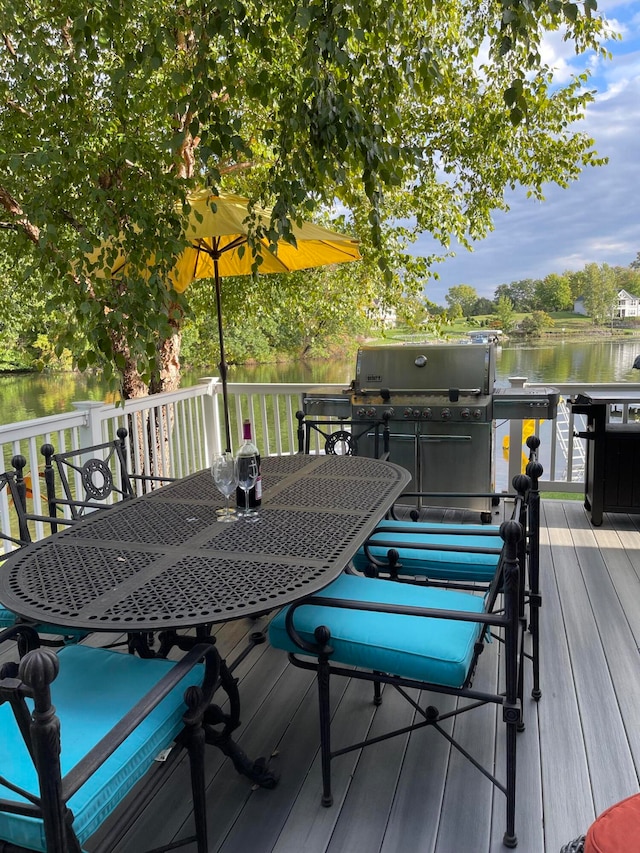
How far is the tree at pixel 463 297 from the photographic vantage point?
246 inches

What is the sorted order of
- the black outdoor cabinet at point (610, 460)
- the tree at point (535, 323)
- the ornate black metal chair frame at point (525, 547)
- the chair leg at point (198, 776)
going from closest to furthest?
the chair leg at point (198, 776) < the ornate black metal chair frame at point (525, 547) < the black outdoor cabinet at point (610, 460) < the tree at point (535, 323)

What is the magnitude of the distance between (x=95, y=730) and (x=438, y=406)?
10.8 feet

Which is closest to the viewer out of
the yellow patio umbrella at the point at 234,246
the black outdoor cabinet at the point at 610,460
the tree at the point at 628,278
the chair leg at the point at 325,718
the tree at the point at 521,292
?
the chair leg at the point at 325,718

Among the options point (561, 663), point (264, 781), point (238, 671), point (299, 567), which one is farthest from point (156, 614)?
point (561, 663)

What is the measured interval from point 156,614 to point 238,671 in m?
1.22

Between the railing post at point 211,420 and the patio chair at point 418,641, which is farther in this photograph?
the railing post at point 211,420

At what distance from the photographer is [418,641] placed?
1660 mm

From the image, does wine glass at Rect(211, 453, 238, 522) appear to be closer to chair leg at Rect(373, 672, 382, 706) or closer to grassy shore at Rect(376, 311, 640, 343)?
chair leg at Rect(373, 672, 382, 706)

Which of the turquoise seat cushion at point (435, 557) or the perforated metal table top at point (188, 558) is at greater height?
the perforated metal table top at point (188, 558)

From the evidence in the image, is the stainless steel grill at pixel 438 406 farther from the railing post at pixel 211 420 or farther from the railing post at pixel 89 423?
the railing post at pixel 89 423

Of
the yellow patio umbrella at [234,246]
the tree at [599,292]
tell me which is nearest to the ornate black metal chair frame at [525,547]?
the yellow patio umbrella at [234,246]

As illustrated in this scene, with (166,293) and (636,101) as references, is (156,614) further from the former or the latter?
(636,101)

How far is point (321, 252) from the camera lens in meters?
3.96

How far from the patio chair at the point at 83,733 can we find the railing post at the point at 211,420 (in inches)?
142
